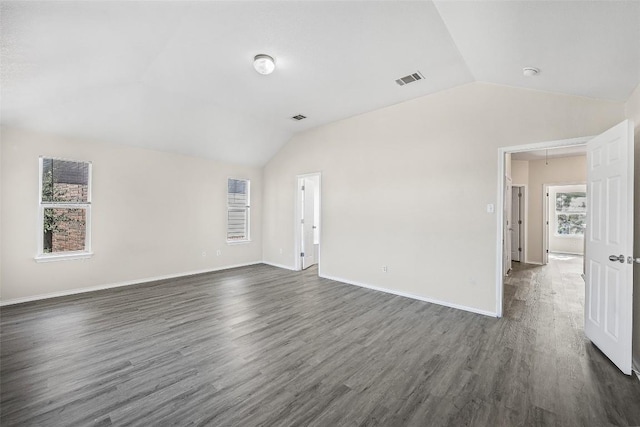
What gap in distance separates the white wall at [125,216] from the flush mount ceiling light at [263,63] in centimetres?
328

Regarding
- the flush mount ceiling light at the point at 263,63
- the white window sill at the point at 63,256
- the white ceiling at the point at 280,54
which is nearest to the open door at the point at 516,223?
the white ceiling at the point at 280,54

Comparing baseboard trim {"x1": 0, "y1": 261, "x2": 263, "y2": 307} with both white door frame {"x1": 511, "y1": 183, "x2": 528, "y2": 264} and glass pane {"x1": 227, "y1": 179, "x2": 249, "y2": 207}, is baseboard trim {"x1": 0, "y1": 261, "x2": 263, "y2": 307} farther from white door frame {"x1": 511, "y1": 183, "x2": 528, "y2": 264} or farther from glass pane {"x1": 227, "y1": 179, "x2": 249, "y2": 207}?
white door frame {"x1": 511, "y1": 183, "x2": 528, "y2": 264}

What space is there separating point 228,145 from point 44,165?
9.25 ft

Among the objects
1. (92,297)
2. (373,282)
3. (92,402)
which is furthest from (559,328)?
(92,297)

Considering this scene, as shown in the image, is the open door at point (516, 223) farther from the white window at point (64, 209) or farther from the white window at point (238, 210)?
the white window at point (64, 209)

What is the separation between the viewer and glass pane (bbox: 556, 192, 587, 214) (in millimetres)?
8539

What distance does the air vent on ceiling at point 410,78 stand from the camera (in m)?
3.38

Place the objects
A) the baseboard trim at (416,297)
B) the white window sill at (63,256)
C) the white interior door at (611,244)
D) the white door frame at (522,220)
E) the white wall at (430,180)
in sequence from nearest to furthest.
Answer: the white interior door at (611,244) → the white wall at (430,180) → the baseboard trim at (416,297) → the white window sill at (63,256) → the white door frame at (522,220)

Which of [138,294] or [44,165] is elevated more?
[44,165]

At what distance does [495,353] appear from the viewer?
8.51 feet

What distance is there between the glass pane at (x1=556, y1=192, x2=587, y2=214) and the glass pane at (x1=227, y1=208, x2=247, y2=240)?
984cm

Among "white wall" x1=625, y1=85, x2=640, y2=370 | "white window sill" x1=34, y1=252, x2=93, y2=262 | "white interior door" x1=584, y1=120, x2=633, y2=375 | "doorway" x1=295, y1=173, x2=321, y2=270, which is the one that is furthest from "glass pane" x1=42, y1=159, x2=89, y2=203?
"white wall" x1=625, y1=85, x2=640, y2=370

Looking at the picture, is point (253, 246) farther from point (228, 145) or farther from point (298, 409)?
point (298, 409)

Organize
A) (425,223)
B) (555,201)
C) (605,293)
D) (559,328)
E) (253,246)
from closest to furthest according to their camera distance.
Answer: (605,293), (559,328), (425,223), (253,246), (555,201)
